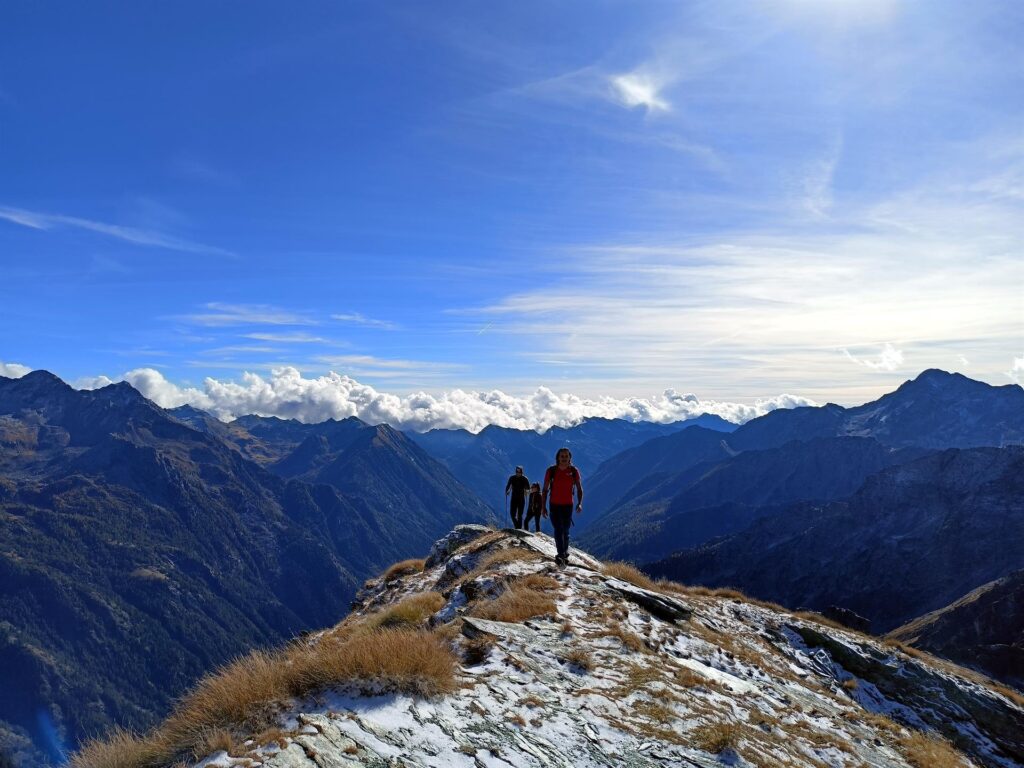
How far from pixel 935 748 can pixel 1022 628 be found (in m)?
182

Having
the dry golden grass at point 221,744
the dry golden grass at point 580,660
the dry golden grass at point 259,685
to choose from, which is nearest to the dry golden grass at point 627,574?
the dry golden grass at point 580,660

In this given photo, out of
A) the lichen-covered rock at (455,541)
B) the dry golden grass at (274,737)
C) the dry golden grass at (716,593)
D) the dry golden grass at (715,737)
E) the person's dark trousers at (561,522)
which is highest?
the dry golden grass at (274,737)

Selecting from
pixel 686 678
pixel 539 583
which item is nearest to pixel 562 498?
pixel 539 583

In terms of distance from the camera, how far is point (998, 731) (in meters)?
25.5

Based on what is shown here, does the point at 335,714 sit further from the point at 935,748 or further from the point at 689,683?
the point at 935,748

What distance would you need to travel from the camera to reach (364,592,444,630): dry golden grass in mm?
17906

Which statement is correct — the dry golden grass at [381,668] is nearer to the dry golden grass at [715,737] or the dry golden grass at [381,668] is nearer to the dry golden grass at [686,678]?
the dry golden grass at [715,737]

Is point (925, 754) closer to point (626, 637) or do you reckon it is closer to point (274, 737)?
point (626, 637)

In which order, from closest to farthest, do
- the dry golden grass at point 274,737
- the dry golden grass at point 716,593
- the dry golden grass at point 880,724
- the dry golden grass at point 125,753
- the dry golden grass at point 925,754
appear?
the dry golden grass at point 274,737, the dry golden grass at point 125,753, the dry golden grass at point 925,754, the dry golden grass at point 880,724, the dry golden grass at point 716,593

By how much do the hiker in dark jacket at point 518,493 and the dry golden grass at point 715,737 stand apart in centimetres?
1965

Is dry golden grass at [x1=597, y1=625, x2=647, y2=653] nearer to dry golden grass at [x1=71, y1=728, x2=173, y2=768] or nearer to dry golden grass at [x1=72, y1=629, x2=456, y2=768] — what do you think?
dry golden grass at [x1=72, y1=629, x2=456, y2=768]

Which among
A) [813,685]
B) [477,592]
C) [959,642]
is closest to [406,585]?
[477,592]

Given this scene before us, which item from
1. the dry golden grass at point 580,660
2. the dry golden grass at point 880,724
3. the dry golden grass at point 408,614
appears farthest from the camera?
the dry golden grass at point 408,614

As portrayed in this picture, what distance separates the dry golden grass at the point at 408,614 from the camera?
17906 mm
